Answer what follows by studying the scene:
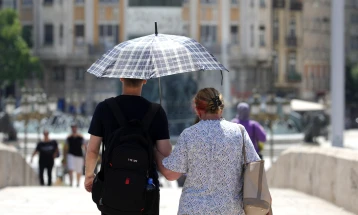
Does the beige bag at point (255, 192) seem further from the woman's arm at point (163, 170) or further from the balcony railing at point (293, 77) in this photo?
the balcony railing at point (293, 77)

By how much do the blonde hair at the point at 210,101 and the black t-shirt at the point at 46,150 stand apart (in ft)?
46.9

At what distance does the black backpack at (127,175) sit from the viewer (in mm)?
6152

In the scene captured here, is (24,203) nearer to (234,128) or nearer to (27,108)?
(234,128)

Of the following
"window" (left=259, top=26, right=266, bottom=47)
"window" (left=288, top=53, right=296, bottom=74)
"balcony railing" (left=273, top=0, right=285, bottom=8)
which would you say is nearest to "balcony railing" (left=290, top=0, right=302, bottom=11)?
"balcony railing" (left=273, top=0, right=285, bottom=8)

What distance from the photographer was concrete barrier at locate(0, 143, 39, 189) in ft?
48.7

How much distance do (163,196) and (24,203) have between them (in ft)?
6.69

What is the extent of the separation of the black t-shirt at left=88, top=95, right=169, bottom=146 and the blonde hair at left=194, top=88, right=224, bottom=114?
34cm

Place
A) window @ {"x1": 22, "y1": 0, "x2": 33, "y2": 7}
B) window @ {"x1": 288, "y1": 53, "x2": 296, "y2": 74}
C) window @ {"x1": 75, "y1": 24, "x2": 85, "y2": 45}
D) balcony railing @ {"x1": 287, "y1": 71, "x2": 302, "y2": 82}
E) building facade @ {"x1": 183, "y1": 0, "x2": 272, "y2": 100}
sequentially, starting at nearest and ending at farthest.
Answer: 1. building facade @ {"x1": 183, "y1": 0, "x2": 272, "y2": 100}
2. window @ {"x1": 75, "y1": 24, "x2": 85, "y2": 45}
3. window @ {"x1": 22, "y1": 0, "x2": 33, "y2": 7}
4. balcony railing @ {"x1": 287, "y1": 71, "x2": 302, "y2": 82}
5. window @ {"x1": 288, "y1": 53, "x2": 296, "y2": 74}

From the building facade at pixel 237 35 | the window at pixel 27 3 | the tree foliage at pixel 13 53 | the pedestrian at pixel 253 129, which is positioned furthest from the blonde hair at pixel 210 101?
the window at pixel 27 3

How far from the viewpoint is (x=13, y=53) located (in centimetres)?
6719

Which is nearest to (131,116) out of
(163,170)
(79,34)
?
(163,170)

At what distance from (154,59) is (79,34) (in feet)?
215

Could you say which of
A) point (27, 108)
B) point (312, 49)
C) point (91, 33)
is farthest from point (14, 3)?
point (27, 108)

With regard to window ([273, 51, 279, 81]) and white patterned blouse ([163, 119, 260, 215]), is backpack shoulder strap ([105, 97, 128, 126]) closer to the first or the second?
white patterned blouse ([163, 119, 260, 215])
